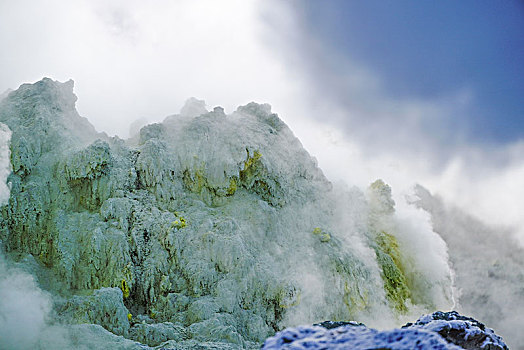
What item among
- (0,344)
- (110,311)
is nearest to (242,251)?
(110,311)

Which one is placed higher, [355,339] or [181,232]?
[181,232]

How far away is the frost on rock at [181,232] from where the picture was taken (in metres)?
21.0

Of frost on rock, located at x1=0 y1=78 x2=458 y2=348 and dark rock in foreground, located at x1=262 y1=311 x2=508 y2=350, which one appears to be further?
frost on rock, located at x1=0 y1=78 x2=458 y2=348

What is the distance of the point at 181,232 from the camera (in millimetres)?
23391

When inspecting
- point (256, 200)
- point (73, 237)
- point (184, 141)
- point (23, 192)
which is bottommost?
point (73, 237)

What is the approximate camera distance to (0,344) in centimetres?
1434

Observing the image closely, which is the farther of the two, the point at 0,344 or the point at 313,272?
the point at 313,272

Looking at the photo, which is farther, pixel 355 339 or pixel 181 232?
pixel 181 232

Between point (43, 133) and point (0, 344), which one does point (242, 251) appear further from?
point (43, 133)

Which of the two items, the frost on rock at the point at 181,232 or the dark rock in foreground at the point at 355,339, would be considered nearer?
the dark rock in foreground at the point at 355,339

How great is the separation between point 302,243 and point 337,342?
23.0 m

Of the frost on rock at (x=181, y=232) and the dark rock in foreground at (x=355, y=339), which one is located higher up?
the frost on rock at (x=181, y=232)

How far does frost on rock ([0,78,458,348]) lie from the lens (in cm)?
2100

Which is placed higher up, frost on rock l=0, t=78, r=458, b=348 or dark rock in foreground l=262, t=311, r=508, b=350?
frost on rock l=0, t=78, r=458, b=348
